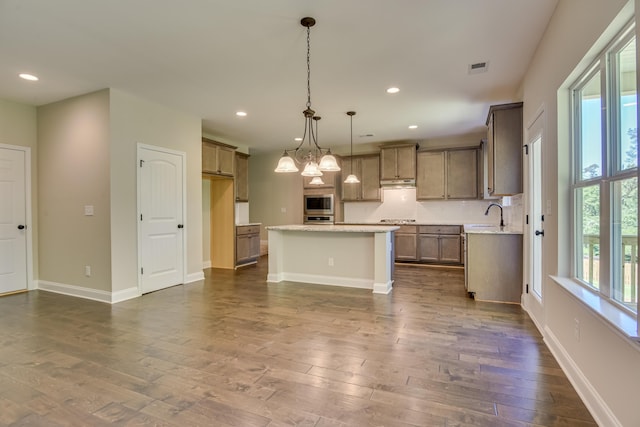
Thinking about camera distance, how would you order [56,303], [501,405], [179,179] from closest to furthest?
[501,405]
[56,303]
[179,179]

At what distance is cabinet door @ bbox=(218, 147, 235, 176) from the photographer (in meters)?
5.98

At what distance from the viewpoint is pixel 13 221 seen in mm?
4469

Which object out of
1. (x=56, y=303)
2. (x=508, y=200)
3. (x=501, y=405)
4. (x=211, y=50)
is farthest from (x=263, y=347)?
(x=508, y=200)

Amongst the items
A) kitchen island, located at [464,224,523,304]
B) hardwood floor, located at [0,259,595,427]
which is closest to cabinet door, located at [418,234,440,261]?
kitchen island, located at [464,224,523,304]

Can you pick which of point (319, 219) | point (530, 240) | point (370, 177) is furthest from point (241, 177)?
point (530, 240)

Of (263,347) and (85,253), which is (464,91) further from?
(85,253)

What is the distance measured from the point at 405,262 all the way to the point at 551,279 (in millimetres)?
4227

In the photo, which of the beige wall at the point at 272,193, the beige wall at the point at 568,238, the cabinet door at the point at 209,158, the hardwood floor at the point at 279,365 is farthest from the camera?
the beige wall at the point at 272,193

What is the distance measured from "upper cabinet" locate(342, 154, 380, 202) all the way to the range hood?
19 cm

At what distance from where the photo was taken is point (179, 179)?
4.92m

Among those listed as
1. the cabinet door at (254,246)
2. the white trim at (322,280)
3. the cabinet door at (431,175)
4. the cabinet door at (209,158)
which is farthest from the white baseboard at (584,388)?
the cabinet door at (254,246)

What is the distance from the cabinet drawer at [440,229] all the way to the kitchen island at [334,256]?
204 centimetres

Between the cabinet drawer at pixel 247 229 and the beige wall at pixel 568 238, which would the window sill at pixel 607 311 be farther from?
the cabinet drawer at pixel 247 229

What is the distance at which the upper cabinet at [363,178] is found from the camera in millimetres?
7194
